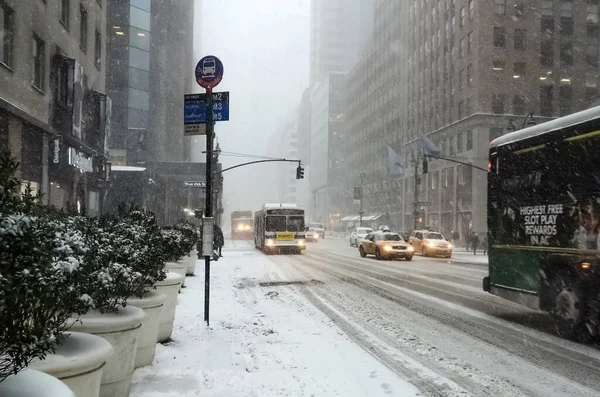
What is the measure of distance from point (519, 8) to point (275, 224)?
38248 millimetres

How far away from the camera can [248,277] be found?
63.1ft

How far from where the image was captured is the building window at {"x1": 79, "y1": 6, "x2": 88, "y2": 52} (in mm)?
25016

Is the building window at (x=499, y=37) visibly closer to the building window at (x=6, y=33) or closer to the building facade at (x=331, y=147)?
the building window at (x=6, y=33)

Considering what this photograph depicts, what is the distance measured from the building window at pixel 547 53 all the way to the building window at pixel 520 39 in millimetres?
2299

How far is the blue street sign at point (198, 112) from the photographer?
31.2 ft

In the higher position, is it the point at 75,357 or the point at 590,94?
the point at 590,94

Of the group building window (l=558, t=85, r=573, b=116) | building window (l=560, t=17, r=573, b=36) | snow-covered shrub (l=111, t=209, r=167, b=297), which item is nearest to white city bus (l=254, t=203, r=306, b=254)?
snow-covered shrub (l=111, t=209, r=167, b=297)

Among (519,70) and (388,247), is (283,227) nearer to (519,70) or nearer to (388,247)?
(388,247)

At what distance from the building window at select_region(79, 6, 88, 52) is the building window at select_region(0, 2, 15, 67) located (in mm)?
8594

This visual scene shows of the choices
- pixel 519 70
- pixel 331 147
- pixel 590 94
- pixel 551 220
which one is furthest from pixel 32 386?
pixel 331 147

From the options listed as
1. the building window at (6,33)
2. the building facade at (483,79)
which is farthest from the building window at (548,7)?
the building window at (6,33)

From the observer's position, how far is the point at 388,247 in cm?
2981

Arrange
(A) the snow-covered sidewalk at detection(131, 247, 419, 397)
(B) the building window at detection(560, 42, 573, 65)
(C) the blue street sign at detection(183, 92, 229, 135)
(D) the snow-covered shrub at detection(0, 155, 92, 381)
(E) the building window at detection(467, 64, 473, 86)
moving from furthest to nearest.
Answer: (B) the building window at detection(560, 42, 573, 65) → (E) the building window at detection(467, 64, 473, 86) → (C) the blue street sign at detection(183, 92, 229, 135) → (A) the snow-covered sidewalk at detection(131, 247, 419, 397) → (D) the snow-covered shrub at detection(0, 155, 92, 381)

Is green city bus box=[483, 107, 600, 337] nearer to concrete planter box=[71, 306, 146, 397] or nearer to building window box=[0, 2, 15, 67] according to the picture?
concrete planter box=[71, 306, 146, 397]
